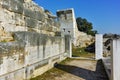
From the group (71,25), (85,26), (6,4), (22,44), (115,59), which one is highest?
(85,26)

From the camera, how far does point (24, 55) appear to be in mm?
5363

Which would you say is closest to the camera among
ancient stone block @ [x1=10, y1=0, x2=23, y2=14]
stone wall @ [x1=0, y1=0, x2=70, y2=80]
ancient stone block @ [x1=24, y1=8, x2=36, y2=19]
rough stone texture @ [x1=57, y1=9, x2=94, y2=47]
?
stone wall @ [x1=0, y1=0, x2=70, y2=80]

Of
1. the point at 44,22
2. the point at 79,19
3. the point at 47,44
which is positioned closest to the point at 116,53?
the point at 47,44

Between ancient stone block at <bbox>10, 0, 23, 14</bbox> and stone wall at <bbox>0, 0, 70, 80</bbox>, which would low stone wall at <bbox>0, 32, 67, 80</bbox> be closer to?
stone wall at <bbox>0, 0, 70, 80</bbox>

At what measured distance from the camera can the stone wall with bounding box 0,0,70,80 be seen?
4453 millimetres

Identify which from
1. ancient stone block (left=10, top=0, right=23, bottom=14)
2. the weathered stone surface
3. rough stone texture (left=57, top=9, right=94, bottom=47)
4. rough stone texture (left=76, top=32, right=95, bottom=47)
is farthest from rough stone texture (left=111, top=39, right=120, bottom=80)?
rough stone texture (left=76, top=32, right=95, bottom=47)

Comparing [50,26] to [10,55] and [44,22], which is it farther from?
[10,55]

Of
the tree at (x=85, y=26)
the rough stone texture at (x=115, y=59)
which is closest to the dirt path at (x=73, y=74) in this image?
the rough stone texture at (x=115, y=59)

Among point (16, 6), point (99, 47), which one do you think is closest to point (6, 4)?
point (16, 6)

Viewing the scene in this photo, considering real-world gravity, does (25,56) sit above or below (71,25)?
below

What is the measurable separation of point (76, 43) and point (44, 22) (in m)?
17.0

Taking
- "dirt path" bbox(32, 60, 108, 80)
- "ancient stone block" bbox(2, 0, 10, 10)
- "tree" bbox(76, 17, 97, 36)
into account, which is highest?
"tree" bbox(76, 17, 97, 36)

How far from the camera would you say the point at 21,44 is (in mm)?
5191

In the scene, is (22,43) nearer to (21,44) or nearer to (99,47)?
(21,44)
